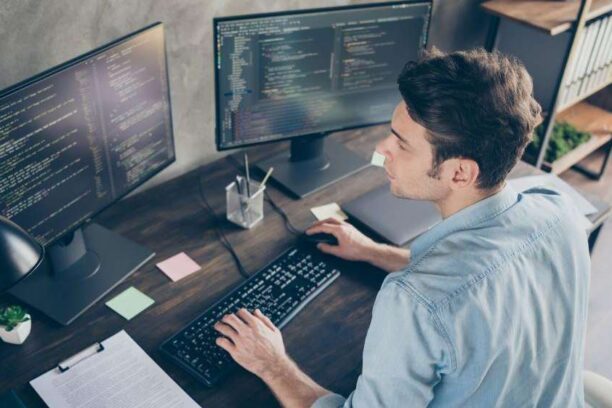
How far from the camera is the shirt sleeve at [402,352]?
1051 millimetres

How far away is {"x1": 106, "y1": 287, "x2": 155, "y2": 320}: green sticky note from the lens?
1.46 m

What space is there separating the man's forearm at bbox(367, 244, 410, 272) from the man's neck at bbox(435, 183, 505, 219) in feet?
1.05

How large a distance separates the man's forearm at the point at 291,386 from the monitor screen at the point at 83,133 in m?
0.55

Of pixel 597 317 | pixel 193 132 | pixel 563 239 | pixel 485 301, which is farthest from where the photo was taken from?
pixel 597 317

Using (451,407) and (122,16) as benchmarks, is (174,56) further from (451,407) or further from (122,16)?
(451,407)

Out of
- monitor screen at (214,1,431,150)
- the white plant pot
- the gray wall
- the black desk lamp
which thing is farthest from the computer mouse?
the black desk lamp

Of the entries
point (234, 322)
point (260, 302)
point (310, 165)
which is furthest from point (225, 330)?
point (310, 165)

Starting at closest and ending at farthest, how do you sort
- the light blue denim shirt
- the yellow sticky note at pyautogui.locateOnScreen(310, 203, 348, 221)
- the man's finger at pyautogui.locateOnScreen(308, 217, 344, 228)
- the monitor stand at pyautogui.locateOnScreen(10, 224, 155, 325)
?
the light blue denim shirt, the monitor stand at pyautogui.locateOnScreen(10, 224, 155, 325), the man's finger at pyautogui.locateOnScreen(308, 217, 344, 228), the yellow sticky note at pyautogui.locateOnScreen(310, 203, 348, 221)

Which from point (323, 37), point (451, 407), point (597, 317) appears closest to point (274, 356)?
point (451, 407)

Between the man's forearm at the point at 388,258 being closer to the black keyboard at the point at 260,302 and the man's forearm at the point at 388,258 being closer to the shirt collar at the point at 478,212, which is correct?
the black keyboard at the point at 260,302

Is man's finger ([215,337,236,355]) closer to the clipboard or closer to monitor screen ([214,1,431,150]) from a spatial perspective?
the clipboard

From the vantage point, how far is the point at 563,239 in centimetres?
121

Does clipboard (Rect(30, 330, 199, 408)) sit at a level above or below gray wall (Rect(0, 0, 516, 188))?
below

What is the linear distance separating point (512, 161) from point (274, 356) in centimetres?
60
